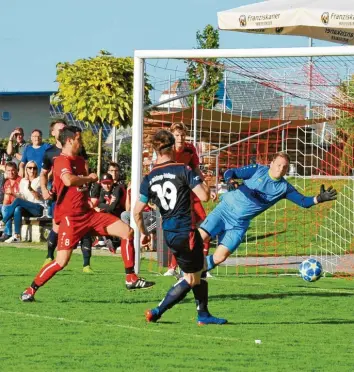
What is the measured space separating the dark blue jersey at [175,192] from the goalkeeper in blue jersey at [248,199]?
8.32 ft

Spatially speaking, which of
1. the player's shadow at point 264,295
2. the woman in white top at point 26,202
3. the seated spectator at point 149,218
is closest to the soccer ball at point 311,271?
the player's shadow at point 264,295

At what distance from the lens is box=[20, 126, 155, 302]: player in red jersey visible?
12109 millimetres

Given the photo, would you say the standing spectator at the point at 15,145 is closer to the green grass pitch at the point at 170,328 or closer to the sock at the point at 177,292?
the green grass pitch at the point at 170,328

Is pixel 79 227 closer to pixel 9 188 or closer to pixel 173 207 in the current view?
pixel 173 207

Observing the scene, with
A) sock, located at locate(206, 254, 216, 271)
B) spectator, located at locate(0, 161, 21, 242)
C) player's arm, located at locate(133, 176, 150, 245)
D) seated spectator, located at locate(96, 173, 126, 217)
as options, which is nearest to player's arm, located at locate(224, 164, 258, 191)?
sock, located at locate(206, 254, 216, 271)

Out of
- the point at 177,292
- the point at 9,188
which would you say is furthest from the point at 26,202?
the point at 177,292

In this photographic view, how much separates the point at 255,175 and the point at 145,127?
15.8ft

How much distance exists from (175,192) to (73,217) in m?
2.39

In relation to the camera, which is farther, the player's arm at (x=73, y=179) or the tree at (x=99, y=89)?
the tree at (x=99, y=89)

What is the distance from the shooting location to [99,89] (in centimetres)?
2555

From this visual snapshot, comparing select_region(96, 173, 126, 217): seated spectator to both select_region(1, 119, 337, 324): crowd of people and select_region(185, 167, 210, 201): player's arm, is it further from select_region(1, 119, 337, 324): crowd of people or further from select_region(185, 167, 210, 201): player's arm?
select_region(185, 167, 210, 201): player's arm

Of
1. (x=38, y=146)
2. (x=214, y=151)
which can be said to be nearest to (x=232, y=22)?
(x=214, y=151)

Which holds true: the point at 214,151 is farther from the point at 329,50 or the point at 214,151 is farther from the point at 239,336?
the point at 239,336

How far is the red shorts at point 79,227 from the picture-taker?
12.3 m
